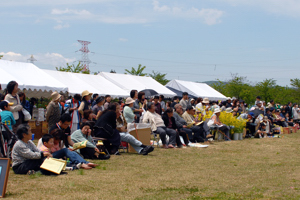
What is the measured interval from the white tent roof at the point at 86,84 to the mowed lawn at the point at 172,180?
9.52m

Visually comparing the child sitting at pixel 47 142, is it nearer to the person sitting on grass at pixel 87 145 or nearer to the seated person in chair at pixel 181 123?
the person sitting on grass at pixel 87 145

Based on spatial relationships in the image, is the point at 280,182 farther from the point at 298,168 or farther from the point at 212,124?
the point at 212,124

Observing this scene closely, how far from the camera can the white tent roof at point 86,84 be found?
58.3 feet

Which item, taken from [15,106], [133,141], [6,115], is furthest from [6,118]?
[133,141]

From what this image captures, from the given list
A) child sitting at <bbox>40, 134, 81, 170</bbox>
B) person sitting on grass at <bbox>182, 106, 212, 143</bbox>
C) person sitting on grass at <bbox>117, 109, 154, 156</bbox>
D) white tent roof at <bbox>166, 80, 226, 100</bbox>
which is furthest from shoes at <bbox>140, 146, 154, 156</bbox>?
white tent roof at <bbox>166, 80, 226, 100</bbox>

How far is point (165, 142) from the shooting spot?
36.3ft

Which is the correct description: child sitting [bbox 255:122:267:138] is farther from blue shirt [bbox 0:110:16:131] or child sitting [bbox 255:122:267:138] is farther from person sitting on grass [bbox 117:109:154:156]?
blue shirt [bbox 0:110:16:131]

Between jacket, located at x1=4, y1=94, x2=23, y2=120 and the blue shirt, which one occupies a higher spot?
jacket, located at x1=4, y1=94, x2=23, y2=120

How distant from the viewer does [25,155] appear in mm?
6246

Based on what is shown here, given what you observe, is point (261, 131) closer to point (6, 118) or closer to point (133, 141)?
point (133, 141)

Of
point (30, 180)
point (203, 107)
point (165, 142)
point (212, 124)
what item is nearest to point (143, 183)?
point (30, 180)

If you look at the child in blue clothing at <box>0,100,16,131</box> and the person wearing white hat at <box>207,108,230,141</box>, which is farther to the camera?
the person wearing white hat at <box>207,108,230,141</box>

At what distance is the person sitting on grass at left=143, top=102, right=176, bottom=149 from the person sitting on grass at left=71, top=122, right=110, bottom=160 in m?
2.68

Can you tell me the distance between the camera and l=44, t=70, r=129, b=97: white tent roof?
1775 centimetres
